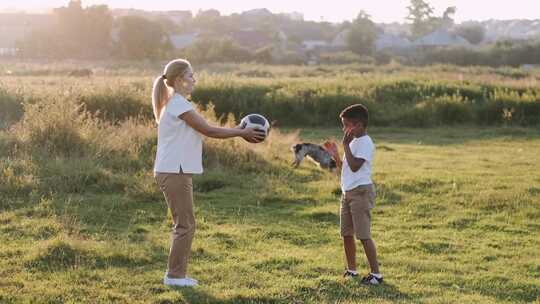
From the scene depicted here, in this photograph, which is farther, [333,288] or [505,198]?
[505,198]

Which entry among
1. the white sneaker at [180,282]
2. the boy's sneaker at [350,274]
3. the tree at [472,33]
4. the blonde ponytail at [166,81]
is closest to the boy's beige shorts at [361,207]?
the boy's sneaker at [350,274]

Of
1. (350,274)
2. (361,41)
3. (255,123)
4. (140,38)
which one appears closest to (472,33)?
(361,41)

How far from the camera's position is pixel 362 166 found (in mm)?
6945

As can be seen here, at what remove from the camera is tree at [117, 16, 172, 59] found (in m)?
63.8

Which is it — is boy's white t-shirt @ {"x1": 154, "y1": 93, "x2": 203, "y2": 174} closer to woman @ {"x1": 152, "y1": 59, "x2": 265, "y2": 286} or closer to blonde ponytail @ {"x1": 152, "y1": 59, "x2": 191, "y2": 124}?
woman @ {"x1": 152, "y1": 59, "x2": 265, "y2": 286}

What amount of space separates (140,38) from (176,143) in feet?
193

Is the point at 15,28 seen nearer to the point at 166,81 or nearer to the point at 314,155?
the point at 314,155

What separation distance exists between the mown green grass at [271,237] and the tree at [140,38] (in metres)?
50.2

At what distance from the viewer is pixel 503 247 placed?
8961mm

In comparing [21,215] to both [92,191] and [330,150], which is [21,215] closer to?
[92,191]

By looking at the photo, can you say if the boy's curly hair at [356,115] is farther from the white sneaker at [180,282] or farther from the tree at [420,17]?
the tree at [420,17]

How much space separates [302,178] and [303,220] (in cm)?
354

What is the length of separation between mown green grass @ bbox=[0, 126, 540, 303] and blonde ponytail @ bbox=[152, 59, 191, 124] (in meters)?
1.70

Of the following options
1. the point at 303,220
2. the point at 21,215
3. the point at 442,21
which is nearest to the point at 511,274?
the point at 303,220
